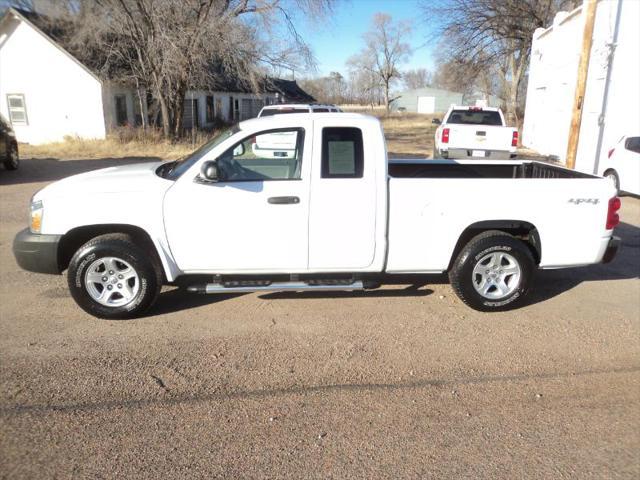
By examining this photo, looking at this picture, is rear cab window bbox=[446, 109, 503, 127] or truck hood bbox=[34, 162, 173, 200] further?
rear cab window bbox=[446, 109, 503, 127]

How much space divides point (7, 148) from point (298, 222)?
41.3ft

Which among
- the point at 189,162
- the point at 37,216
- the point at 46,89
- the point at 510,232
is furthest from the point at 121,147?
the point at 510,232

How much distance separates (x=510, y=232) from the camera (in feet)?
17.0

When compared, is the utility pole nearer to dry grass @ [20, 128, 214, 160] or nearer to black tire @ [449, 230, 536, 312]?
black tire @ [449, 230, 536, 312]

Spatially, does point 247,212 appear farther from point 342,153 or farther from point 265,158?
point 342,153

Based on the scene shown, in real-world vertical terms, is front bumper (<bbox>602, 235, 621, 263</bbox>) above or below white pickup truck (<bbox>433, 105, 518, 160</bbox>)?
below

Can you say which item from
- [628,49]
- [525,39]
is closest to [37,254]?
[628,49]

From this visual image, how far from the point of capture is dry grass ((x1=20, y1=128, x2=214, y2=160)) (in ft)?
63.4

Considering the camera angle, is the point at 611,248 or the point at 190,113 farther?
the point at 190,113

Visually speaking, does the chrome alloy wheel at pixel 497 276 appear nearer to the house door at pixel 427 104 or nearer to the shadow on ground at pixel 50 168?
the shadow on ground at pixel 50 168

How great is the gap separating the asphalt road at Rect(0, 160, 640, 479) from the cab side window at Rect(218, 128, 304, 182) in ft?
4.34

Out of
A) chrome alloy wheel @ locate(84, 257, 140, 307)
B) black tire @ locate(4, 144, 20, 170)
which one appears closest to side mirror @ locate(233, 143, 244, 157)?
chrome alloy wheel @ locate(84, 257, 140, 307)

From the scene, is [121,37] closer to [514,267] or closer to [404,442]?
[514,267]

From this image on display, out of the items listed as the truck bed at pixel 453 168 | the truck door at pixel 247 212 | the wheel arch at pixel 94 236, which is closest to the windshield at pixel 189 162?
the truck door at pixel 247 212
